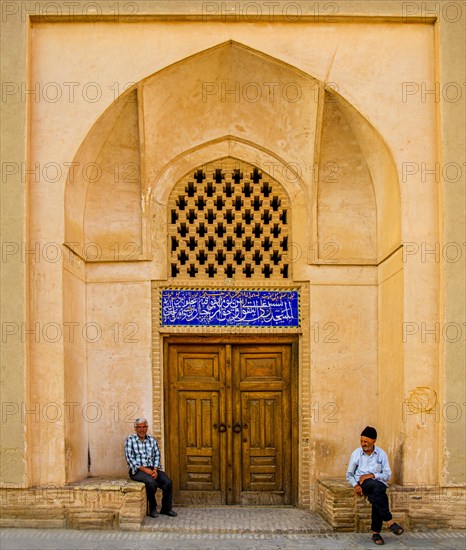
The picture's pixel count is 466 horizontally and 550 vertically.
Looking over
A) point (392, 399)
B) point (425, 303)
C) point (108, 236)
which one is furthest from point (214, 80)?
point (392, 399)

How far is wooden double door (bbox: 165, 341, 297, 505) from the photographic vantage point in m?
8.23

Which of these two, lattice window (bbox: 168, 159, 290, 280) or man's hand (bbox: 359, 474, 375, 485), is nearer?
man's hand (bbox: 359, 474, 375, 485)

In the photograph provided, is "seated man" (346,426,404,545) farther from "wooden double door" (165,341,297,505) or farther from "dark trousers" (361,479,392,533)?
"wooden double door" (165,341,297,505)

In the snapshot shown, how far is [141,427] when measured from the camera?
24.8 ft

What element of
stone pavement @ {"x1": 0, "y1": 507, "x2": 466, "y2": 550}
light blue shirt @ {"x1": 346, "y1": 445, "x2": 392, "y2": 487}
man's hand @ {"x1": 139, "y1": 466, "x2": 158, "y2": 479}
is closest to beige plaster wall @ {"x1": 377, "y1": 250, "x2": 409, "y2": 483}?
light blue shirt @ {"x1": 346, "y1": 445, "x2": 392, "y2": 487}

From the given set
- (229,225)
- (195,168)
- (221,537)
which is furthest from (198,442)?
(195,168)

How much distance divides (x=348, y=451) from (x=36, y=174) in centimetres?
449

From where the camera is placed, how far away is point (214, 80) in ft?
26.3

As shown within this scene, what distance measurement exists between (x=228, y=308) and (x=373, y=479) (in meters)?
2.50

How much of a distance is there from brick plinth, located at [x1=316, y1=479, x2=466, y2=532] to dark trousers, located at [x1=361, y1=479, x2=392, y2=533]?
1.31 feet

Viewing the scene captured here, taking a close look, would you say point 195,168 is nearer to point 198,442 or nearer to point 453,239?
point 453,239

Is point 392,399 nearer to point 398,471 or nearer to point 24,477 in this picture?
point 398,471

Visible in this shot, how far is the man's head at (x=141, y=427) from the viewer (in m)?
7.55

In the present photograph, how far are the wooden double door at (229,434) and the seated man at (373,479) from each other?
1.44 metres
